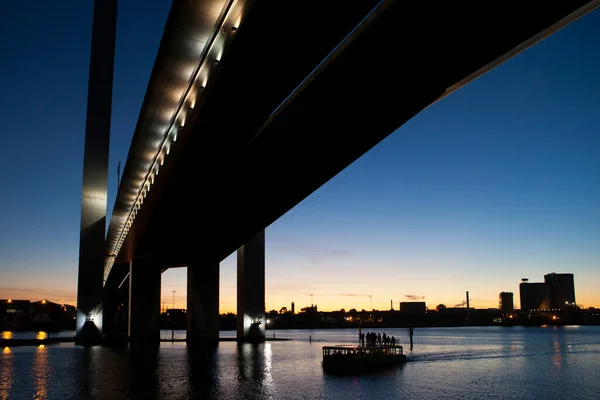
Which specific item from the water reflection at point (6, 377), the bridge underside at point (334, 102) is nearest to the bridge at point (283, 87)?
the bridge underside at point (334, 102)

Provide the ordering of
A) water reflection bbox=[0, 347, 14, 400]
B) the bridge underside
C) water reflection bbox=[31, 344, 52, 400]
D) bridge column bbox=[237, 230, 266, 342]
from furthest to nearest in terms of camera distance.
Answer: bridge column bbox=[237, 230, 266, 342] → water reflection bbox=[0, 347, 14, 400] → water reflection bbox=[31, 344, 52, 400] → the bridge underside

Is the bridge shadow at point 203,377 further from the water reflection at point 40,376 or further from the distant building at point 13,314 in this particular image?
the distant building at point 13,314

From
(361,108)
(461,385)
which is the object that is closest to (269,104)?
(361,108)

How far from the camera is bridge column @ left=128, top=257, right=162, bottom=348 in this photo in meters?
50.4

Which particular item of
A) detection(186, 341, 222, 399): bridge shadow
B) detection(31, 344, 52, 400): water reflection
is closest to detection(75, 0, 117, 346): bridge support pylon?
detection(31, 344, 52, 400): water reflection

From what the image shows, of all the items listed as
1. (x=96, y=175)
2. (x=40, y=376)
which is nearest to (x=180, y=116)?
(x=40, y=376)

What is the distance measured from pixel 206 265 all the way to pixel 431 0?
49460mm

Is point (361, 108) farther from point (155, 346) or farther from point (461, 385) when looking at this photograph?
point (155, 346)

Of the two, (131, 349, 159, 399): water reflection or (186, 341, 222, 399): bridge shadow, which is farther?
(186, 341, 222, 399): bridge shadow

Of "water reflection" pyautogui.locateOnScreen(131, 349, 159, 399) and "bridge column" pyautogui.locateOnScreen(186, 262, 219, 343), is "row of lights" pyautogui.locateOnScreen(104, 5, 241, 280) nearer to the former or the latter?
"water reflection" pyautogui.locateOnScreen(131, 349, 159, 399)

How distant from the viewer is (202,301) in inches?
2290

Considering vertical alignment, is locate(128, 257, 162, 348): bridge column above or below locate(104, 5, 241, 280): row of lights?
below

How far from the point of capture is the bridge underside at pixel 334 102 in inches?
462

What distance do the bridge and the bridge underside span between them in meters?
0.04
